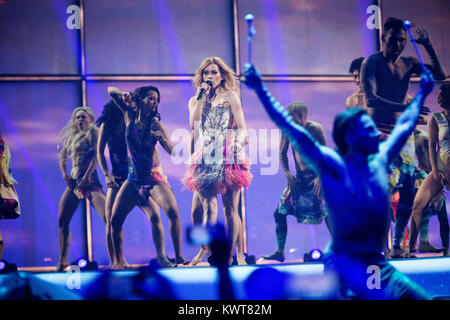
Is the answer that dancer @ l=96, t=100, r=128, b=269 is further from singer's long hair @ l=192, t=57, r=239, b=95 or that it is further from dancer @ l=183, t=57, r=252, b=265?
singer's long hair @ l=192, t=57, r=239, b=95

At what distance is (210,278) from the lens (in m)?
4.97

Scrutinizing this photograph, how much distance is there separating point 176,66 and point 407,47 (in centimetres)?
244

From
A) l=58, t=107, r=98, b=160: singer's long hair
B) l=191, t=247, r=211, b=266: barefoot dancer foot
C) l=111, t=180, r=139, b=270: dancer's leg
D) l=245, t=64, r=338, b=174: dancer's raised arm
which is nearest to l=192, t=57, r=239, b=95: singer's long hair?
l=58, t=107, r=98, b=160: singer's long hair

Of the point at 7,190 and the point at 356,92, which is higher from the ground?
the point at 356,92

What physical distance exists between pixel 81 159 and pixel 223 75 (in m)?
1.67

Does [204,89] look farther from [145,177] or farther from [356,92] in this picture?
[356,92]

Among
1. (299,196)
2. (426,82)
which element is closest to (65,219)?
(299,196)

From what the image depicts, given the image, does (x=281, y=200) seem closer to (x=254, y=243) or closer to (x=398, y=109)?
(x=254, y=243)

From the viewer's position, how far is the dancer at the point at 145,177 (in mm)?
5258

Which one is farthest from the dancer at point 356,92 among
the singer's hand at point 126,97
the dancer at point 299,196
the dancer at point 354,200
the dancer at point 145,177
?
the dancer at point 354,200

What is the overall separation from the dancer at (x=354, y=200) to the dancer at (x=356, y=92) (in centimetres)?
286
